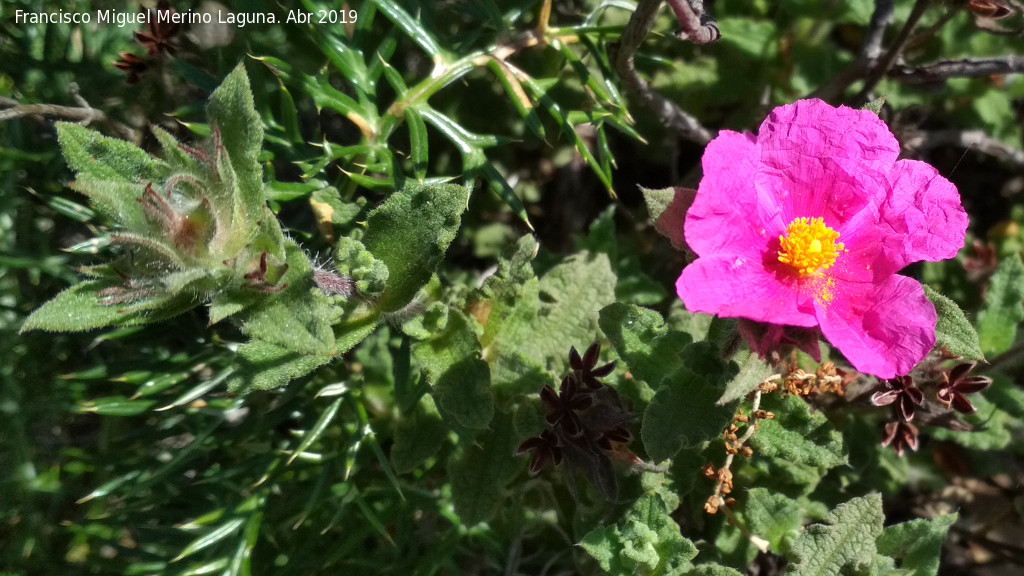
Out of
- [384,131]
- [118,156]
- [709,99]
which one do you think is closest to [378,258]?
[384,131]

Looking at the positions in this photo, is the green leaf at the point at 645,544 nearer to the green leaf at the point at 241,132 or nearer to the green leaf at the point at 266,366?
the green leaf at the point at 266,366

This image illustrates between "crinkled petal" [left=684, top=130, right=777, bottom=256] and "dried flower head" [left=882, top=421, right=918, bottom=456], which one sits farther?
"dried flower head" [left=882, top=421, right=918, bottom=456]

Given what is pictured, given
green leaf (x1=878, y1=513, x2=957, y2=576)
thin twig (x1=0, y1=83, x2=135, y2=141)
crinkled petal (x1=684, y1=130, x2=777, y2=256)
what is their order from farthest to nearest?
1. thin twig (x1=0, y1=83, x2=135, y2=141)
2. green leaf (x1=878, y1=513, x2=957, y2=576)
3. crinkled petal (x1=684, y1=130, x2=777, y2=256)

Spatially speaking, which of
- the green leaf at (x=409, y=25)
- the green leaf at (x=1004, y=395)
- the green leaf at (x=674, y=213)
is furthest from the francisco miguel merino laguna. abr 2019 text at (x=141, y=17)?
the green leaf at (x=1004, y=395)

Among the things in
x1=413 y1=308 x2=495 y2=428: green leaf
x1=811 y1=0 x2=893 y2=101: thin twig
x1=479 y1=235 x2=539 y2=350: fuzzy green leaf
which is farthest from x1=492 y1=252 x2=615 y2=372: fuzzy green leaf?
x1=811 y1=0 x2=893 y2=101: thin twig

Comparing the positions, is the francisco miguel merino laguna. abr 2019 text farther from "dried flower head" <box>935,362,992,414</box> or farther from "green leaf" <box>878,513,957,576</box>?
"green leaf" <box>878,513,957,576</box>

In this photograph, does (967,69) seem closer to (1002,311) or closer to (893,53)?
(893,53)

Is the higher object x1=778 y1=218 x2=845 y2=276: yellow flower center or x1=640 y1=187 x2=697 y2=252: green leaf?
x1=640 y1=187 x2=697 y2=252: green leaf
